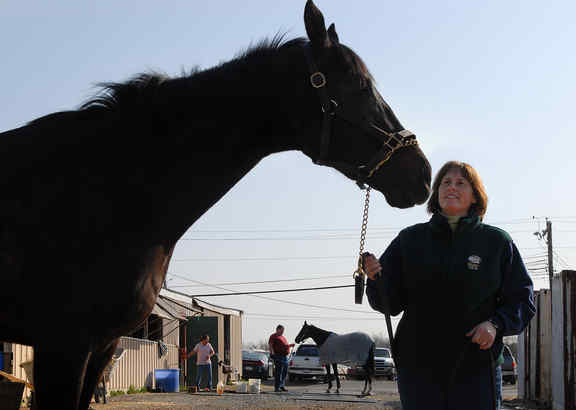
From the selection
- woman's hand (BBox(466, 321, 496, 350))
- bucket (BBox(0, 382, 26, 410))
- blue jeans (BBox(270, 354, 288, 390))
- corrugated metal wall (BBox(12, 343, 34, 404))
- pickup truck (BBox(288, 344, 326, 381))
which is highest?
woman's hand (BBox(466, 321, 496, 350))

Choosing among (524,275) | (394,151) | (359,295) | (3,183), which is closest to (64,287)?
(3,183)

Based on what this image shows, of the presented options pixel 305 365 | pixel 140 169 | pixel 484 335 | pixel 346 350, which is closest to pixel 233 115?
pixel 140 169

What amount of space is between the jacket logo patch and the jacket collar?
18 cm

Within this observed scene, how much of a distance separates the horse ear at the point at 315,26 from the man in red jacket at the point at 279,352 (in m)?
16.4

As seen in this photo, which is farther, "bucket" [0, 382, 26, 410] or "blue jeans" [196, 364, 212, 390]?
"blue jeans" [196, 364, 212, 390]

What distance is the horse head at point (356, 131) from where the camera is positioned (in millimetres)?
3422

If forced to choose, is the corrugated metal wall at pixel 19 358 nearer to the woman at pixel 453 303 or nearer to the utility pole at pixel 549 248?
the woman at pixel 453 303

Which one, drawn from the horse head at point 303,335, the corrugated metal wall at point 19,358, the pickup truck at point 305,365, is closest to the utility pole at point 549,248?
the pickup truck at point 305,365

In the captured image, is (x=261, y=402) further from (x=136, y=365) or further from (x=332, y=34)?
(x=332, y=34)

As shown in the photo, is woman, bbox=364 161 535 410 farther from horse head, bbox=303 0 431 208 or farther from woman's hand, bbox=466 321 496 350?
horse head, bbox=303 0 431 208

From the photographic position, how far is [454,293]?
129 inches

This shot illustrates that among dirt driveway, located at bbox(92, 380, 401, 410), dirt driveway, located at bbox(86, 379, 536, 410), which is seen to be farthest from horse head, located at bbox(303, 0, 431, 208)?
dirt driveway, located at bbox(92, 380, 401, 410)

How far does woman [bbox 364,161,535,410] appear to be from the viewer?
3188 millimetres

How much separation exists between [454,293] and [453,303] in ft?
0.16
